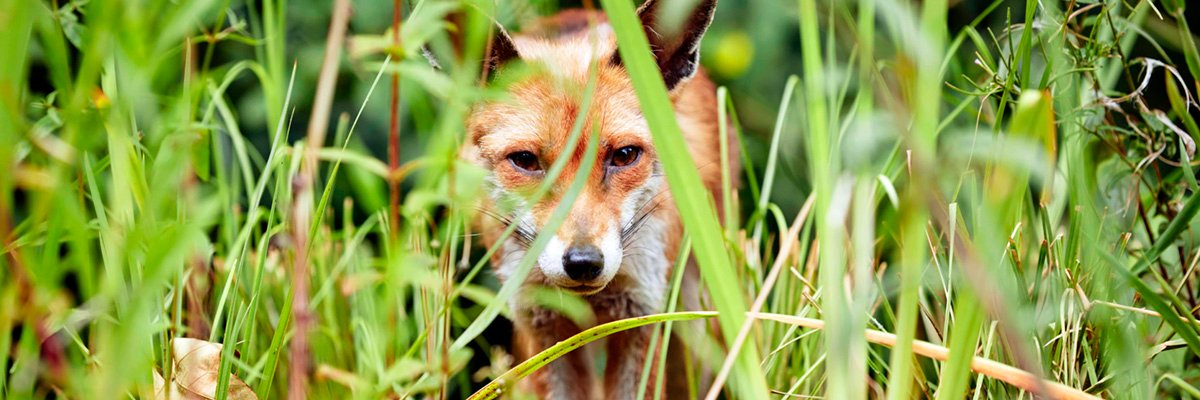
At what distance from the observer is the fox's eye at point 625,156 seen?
247 centimetres

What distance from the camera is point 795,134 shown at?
4.00 m

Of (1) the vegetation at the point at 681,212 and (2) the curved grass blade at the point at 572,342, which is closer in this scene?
(1) the vegetation at the point at 681,212

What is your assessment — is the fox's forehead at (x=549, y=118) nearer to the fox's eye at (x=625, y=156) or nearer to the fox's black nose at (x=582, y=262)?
the fox's eye at (x=625, y=156)

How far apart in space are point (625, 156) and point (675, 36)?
35 centimetres

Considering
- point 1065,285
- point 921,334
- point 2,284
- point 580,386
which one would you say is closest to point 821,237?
point 1065,285

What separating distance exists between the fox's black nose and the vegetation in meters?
0.15

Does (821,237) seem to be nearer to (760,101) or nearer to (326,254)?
(326,254)

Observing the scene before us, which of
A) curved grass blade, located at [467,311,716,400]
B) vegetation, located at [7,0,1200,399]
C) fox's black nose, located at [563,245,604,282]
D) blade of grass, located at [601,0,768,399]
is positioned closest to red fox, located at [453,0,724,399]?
fox's black nose, located at [563,245,604,282]

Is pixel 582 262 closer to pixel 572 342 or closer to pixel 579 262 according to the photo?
pixel 579 262

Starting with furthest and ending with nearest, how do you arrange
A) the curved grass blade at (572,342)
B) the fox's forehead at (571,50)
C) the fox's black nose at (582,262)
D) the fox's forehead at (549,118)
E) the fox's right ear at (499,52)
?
the fox's forehead at (571,50)
the fox's forehead at (549,118)
the fox's right ear at (499,52)
the fox's black nose at (582,262)
the curved grass blade at (572,342)

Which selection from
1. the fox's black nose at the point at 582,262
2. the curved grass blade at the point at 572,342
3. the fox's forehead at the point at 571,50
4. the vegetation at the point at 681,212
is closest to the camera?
the vegetation at the point at 681,212

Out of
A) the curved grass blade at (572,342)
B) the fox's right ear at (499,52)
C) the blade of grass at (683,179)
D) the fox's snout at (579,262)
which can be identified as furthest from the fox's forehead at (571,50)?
the blade of grass at (683,179)

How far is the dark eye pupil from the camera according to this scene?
247 cm

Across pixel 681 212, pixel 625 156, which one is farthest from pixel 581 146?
pixel 681 212
